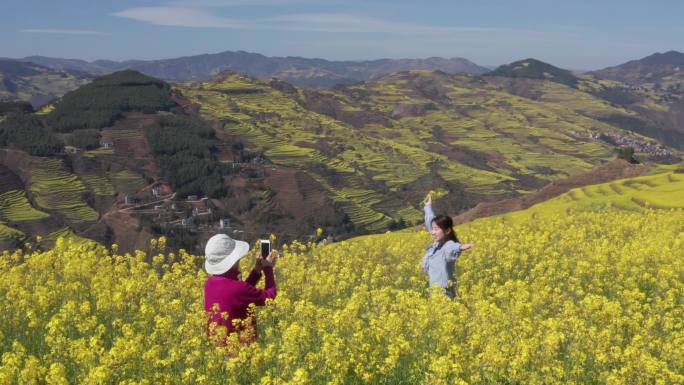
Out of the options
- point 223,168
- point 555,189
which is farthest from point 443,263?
point 223,168

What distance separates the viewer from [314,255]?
15.6 m

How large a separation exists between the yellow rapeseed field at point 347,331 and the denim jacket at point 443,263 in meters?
0.39

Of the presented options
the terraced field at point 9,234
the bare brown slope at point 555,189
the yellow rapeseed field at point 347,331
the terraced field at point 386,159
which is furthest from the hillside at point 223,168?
the yellow rapeseed field at point 347,331

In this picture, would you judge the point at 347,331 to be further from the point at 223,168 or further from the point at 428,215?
the point at 223,168

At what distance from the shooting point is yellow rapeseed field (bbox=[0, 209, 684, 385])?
5984 mm

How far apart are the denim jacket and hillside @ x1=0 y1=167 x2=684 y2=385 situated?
0.44 metres

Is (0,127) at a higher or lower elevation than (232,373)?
lower

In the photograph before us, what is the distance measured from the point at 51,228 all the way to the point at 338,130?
11560 centimetres

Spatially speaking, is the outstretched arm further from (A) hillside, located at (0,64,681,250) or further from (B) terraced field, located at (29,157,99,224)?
(B) terraced field, located at (29,157,99,224)

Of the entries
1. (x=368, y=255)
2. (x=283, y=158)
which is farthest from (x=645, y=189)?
(x=283, y=158)

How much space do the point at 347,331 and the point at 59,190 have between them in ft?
349

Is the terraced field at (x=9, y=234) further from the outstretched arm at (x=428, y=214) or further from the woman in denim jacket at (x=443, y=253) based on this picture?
the woman in denim jacket at (x=443, y=253)

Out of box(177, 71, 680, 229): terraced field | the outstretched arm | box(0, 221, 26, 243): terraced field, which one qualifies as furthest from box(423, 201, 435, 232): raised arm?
box(177, 71, 680, 229): terraced field

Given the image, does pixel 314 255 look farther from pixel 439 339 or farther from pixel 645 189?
pixel 645 189
